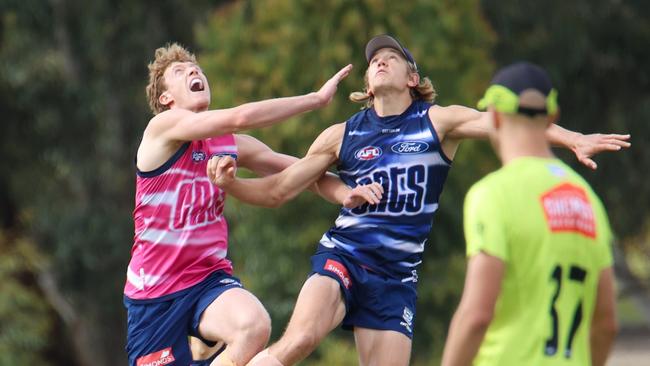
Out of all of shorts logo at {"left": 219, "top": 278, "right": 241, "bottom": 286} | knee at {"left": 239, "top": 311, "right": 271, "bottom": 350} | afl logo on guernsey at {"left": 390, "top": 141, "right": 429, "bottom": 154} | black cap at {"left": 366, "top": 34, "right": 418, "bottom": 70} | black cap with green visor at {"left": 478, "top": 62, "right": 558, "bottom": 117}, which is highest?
black cap at {"left": 366, "top": 34, "right": 418, "bottom": 70}

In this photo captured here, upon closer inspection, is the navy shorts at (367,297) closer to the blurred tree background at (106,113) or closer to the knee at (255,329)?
the knee at (255,329)

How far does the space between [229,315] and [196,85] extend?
1342mm

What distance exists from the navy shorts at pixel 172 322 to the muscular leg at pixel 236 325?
0.24 ft

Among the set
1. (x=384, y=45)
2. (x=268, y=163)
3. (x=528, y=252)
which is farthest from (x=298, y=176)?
(x=528, y=252)

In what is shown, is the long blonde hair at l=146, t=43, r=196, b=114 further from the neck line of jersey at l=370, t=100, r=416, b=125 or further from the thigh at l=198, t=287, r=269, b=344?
the thigh at l=198, t=287, r=269, b=344

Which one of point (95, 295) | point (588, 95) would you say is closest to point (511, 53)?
point (588, 95)

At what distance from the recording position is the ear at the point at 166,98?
7.78m

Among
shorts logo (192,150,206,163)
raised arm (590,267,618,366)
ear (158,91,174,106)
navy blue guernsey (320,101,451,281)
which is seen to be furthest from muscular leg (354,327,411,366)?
raised arm (590,267,618,366)

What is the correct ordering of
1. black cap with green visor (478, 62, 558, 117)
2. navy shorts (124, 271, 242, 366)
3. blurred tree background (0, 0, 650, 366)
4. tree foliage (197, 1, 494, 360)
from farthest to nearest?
blurred tree background (0, 0, 650, 366) < tree foliage (197, 1, 494, 360) < navy shorts (124, 271, 242, 366) < black cap with green visor (478, 62, 558, 117)

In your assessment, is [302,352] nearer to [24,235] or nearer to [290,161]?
[290,161]

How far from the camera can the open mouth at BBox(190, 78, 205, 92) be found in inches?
303

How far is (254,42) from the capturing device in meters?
20.2

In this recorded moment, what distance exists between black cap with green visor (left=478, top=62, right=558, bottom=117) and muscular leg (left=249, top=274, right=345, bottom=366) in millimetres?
2697

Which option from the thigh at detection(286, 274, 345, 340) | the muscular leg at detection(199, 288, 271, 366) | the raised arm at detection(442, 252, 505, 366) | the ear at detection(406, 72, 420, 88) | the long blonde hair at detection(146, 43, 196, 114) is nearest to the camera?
the raised arm at detection(442, 252, 505, 366)
